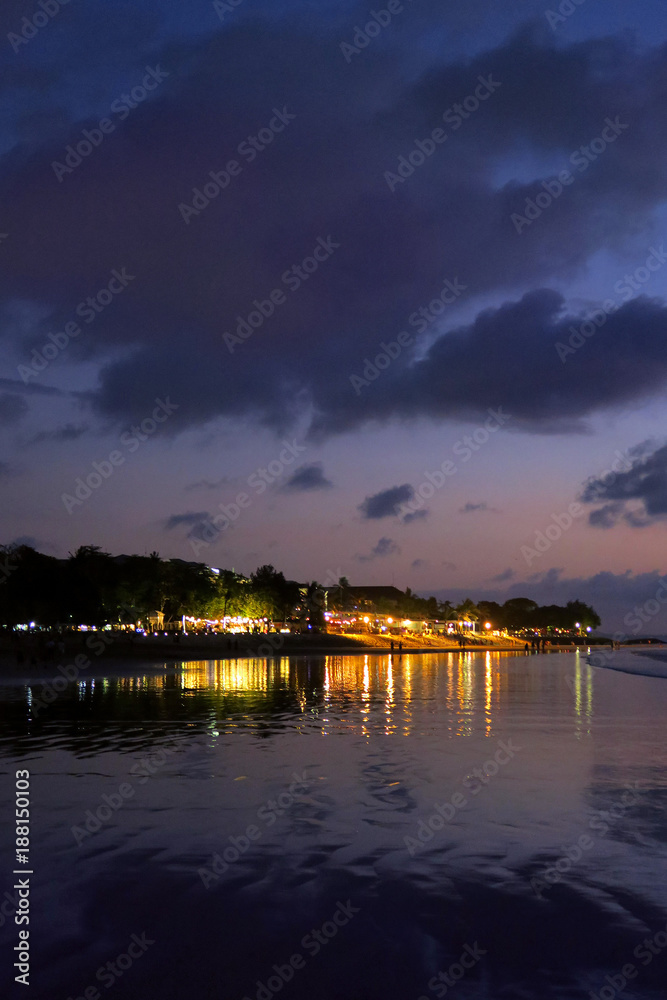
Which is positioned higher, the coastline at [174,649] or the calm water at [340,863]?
the calm water at [340,863]

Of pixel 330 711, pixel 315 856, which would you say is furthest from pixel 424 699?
pixel 315 856

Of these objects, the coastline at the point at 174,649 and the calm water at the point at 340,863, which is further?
the coastline at the point at 174,649

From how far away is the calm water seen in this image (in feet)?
24.6

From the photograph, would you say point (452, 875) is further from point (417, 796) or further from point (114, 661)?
point (114, 661)

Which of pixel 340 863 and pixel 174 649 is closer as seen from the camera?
pixel 340 863

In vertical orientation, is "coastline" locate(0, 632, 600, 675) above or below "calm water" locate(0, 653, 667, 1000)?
below

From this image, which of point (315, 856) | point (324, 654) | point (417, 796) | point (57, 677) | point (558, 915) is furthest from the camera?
point (324, 654)

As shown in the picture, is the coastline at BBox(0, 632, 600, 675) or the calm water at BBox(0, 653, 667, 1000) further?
the coastline at BBox(0, 632, 600, 675)

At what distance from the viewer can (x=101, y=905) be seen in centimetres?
902

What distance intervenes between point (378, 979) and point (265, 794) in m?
7.67

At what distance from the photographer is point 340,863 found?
10.7 meters

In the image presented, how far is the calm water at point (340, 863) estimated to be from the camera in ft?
24.6

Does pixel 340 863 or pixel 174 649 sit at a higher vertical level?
pixel 340 863

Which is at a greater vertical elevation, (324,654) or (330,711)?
(330,711)
